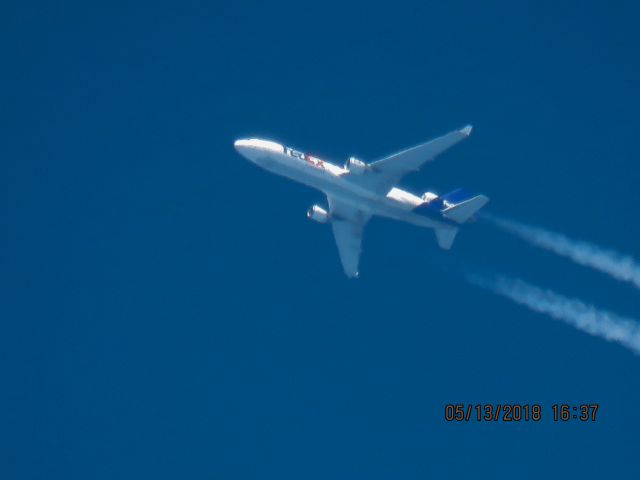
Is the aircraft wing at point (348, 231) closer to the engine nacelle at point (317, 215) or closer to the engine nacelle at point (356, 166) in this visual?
the engine nacelle at point (317, 215)

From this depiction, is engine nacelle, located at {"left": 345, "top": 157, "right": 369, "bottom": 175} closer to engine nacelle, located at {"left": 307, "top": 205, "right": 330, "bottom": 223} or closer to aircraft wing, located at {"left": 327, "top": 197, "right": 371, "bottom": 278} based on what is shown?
aircraft wing, located at {"left": 327, "top": 197, "right": 371, "bottom": 278}

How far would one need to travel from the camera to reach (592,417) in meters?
100

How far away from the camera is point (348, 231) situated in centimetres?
10769

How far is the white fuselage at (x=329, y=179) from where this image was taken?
100188mm

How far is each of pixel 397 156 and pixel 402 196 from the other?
418 centimetres

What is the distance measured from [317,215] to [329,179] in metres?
6.40

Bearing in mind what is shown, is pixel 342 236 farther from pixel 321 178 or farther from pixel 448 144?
pixel 448 144

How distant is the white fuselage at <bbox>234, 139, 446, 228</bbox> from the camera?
329ft

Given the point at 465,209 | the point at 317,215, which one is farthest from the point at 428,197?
the point at 317,215

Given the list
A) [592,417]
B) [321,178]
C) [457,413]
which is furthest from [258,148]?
[592,417]

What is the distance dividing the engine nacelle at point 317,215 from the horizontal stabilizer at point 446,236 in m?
10.4

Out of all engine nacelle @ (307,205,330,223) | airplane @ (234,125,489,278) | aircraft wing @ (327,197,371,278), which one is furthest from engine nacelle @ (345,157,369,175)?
engine nacelle @ (307,205,330,223)

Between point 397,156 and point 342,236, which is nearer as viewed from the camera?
point 397,156

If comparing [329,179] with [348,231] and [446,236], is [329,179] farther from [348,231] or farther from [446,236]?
[446,236]
